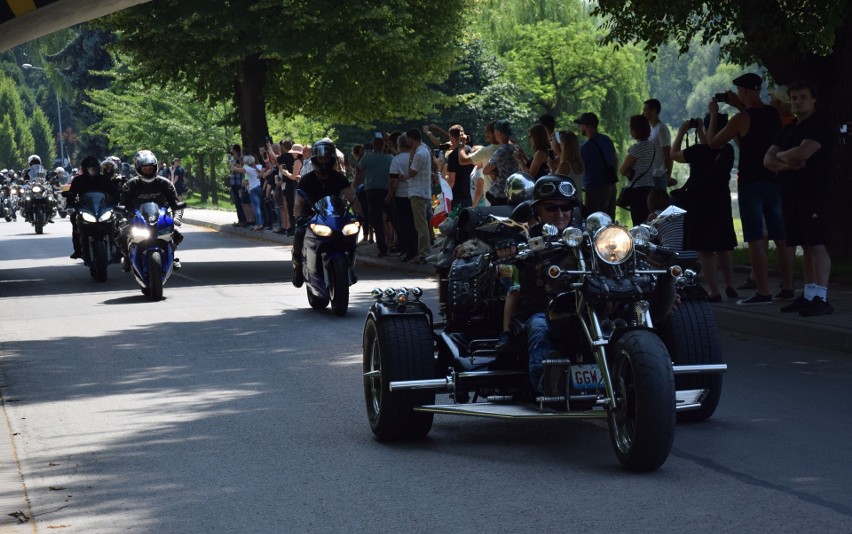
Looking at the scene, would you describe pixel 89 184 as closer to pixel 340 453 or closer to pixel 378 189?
pixel 378 189

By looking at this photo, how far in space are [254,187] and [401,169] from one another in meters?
12.0

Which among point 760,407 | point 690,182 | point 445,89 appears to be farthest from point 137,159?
point 445,89

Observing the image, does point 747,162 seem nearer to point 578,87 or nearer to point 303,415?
point 303,415

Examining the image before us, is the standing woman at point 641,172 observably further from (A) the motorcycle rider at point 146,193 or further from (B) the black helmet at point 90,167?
(B) the black helmet at point 90,167

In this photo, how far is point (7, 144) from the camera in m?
112

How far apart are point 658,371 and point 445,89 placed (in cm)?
5066

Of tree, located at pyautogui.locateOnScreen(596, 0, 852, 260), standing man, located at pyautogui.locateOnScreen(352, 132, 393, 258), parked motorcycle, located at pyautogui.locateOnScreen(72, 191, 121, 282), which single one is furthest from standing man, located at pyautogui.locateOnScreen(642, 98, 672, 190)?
parked motorcycle, located at pyautogui.locateOnScreen(72, 191, 121, 282)

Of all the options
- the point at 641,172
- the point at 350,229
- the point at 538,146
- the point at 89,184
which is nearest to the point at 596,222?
the point at 350,229

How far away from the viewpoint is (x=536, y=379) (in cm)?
721

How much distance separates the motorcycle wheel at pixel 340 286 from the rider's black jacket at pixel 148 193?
4060 mm

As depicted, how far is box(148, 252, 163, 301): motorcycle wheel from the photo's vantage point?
17.1m

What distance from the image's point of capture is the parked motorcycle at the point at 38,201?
121 feet

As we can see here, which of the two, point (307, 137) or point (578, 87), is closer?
point (307, 137)

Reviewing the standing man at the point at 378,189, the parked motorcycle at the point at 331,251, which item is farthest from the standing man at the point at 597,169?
the standing man at the point at 378,189
